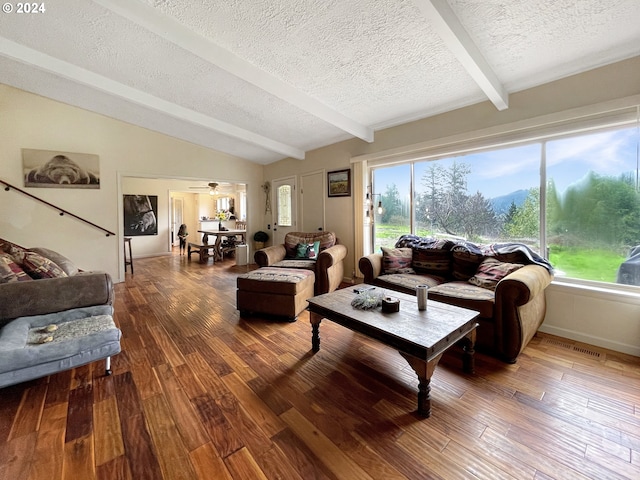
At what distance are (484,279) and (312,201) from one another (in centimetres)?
330

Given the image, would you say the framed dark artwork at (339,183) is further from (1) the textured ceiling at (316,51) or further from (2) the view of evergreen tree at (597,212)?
(2) the view of evergreen tree at (597,212)

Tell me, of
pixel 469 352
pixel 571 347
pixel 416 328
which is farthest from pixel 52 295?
pixel 571 347

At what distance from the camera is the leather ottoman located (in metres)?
2.97

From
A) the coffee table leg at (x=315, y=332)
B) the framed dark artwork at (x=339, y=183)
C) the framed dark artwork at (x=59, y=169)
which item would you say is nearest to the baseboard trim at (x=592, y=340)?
the coffee table leg at (x=315, y=332)

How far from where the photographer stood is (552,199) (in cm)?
267

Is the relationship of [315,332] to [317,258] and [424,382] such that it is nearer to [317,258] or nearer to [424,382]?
[424,382]

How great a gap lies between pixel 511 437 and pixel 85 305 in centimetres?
312

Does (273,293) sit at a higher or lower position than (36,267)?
lower

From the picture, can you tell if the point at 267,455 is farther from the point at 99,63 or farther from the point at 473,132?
the point at 99,63

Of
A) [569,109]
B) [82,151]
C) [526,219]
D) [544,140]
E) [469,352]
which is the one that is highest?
[82,151]

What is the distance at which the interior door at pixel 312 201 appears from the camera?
4969 millimetres

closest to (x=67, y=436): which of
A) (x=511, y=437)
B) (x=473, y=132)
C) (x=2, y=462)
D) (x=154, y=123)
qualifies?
(x=2, y=462)

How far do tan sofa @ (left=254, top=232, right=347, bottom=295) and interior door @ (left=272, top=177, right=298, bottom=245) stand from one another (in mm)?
1268

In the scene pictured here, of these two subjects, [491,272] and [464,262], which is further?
[464,262]
